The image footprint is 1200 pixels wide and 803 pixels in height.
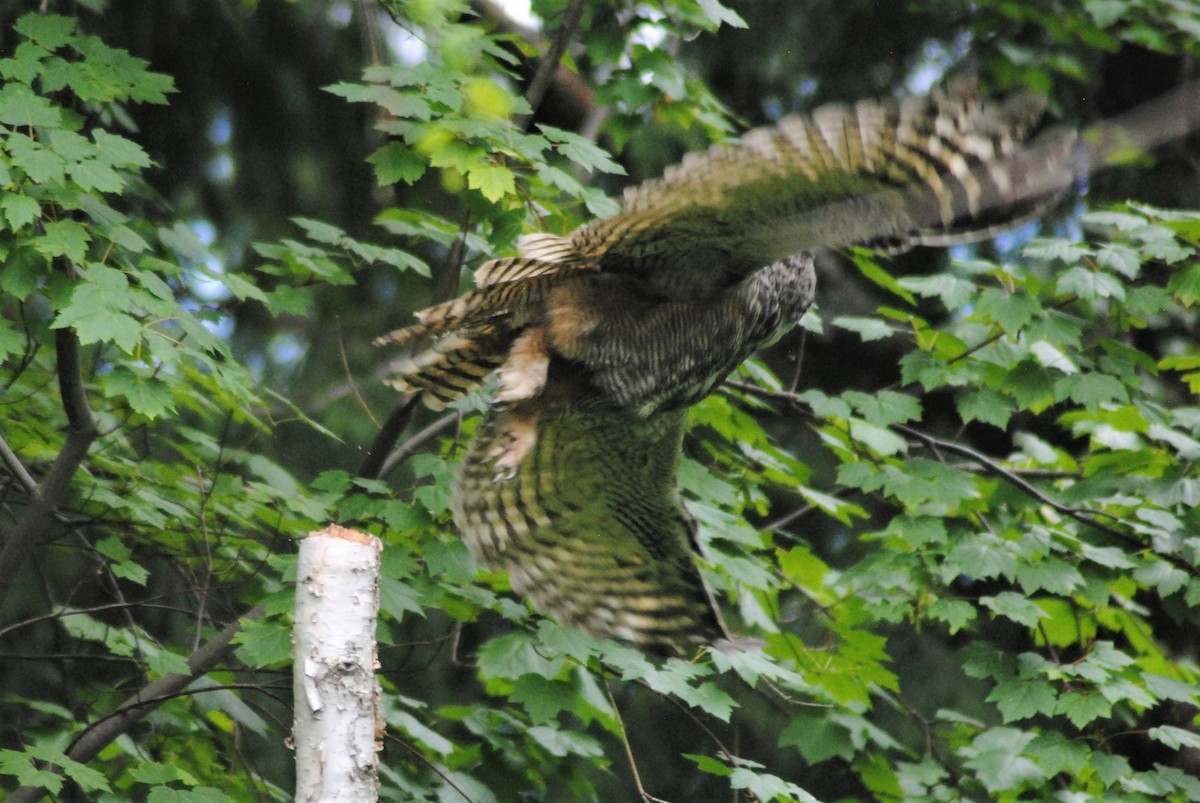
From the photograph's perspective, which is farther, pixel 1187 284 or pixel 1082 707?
pixel 1187 284

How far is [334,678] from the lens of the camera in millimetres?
1931

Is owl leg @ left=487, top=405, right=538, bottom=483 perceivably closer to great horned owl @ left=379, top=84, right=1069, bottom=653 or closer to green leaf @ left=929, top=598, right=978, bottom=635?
great horned owl @ left=379, top=84, right=1069, bottom=653

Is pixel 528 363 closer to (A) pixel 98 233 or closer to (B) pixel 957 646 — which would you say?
(A) pixel 98 233

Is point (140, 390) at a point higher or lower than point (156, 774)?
higher

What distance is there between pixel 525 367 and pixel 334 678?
0.87 metres

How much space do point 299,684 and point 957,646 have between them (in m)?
4.11

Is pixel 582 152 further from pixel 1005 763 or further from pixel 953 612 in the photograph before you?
pixel 1005 763

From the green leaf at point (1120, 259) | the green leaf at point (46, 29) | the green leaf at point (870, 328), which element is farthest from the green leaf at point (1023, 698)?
the green leaf at point (46, 29)

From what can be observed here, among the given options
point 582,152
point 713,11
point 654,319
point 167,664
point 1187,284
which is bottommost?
point 167,664

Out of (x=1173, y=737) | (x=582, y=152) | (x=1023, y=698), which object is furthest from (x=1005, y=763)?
(x=582, y=152)

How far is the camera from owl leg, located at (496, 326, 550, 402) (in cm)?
257

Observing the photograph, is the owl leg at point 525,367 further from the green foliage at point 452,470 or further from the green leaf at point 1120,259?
the green leaf at point 1120,259

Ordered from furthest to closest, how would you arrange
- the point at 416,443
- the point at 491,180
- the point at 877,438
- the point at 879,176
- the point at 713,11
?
1. the point at 877,438
2. the point at 416,443
3. the point at 713,11
4. the point at 491,180
5. the point at 879,176

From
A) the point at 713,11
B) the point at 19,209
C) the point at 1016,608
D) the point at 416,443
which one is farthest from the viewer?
the point at 416,443
